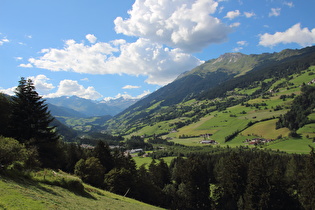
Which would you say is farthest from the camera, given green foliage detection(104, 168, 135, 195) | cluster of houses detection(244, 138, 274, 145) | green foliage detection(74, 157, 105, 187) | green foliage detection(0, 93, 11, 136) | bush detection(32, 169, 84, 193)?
cluster of houses detection(244, 138, 274, 145)

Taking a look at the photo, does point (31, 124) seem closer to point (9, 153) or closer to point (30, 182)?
point (9, 153)

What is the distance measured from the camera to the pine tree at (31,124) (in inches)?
1602

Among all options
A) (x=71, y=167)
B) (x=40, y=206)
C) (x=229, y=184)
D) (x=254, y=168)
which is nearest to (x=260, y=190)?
(x=254, y=168)

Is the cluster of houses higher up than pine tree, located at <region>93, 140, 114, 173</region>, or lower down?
lower down

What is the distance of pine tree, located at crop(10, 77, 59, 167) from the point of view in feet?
133

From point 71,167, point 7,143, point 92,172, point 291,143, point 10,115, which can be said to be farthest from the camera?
point 291,143

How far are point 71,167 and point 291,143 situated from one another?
162950mm

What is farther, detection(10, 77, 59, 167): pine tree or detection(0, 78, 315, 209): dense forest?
detection(10, 77, 59, 167): pine tree

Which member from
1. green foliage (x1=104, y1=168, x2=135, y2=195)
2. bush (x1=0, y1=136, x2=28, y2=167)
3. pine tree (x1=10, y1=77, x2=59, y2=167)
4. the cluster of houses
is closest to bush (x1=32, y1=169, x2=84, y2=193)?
bush (x1=0, y1=136, x2=28, y2=167)

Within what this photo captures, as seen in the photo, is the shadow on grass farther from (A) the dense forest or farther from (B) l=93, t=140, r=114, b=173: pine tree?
(B) l=93, t=140, r=114, b=173: pine tree

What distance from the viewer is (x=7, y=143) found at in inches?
966

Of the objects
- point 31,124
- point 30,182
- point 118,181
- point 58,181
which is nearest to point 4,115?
point 31,124

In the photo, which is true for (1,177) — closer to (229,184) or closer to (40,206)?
(40,206)

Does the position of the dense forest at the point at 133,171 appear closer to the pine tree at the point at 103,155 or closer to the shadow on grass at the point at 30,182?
the pine tree at the point at 103,155
